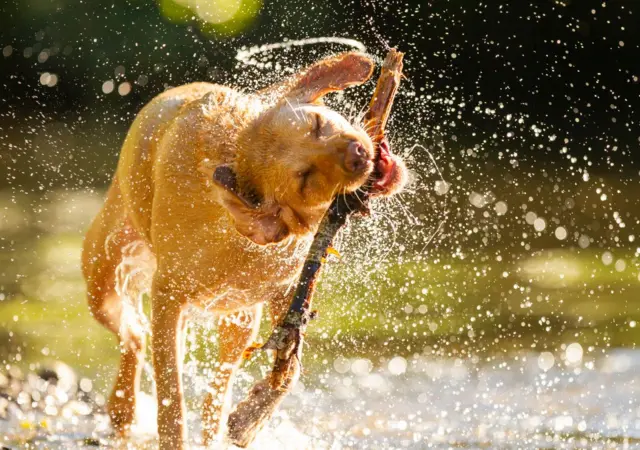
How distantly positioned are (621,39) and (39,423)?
1023 cm

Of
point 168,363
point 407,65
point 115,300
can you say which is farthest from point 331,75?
point 407,65

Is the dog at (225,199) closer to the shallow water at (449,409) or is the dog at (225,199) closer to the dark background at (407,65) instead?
the shallow water at (449,409)

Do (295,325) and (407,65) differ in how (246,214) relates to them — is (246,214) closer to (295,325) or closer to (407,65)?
(295,325)

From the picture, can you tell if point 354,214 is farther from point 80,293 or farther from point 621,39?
point 621,39

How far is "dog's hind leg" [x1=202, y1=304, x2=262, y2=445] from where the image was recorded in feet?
18.5

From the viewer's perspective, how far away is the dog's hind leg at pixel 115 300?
5895 mm

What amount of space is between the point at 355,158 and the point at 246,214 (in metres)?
0.54

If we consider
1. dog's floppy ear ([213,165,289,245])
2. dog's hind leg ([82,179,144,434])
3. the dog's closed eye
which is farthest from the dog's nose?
dog's hind leg ([82,179,144,434])

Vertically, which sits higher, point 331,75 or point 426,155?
point 331,75

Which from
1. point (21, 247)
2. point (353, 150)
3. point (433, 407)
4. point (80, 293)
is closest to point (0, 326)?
point (80, 293)

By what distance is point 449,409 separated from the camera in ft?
20.8

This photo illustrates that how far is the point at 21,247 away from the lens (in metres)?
10.8

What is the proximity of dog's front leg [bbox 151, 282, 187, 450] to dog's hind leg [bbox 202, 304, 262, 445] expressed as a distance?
0.78 metres

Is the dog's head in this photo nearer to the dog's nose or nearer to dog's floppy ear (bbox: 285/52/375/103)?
the dog's nose
